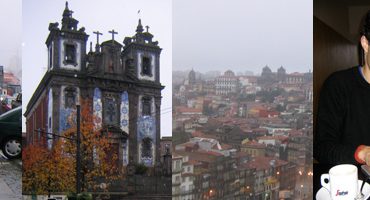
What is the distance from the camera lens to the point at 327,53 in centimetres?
422

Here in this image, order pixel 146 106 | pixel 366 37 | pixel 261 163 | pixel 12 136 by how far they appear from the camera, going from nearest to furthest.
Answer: pixel 366 37 < pixel 261 163 < pixel 146 106 < pixel 12 136

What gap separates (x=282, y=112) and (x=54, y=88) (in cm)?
147

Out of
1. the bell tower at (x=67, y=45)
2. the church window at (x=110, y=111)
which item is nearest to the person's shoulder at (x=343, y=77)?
the church window at (x=110, y=111)

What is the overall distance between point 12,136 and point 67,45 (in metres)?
0.77

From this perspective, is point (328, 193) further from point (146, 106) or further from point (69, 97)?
point (69, 97)

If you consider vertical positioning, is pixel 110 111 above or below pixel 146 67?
below

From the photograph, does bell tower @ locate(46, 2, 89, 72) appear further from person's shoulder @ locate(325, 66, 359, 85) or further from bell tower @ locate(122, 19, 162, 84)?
person's shoulder @ locate(325, 66, 359, 85)

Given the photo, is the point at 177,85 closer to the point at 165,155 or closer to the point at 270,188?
the point at 165,155

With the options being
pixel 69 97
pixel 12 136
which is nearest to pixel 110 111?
pixel 69 97

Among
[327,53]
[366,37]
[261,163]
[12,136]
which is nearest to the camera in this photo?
[366,37]

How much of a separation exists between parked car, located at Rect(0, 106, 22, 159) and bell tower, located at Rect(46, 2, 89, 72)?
454mm

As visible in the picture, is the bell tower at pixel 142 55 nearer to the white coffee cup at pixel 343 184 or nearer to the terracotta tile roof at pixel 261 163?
the terracotta tile roof at pixel 261 163

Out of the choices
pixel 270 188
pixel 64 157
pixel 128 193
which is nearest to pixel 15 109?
pixel 64 157

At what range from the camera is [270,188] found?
9.16ft
